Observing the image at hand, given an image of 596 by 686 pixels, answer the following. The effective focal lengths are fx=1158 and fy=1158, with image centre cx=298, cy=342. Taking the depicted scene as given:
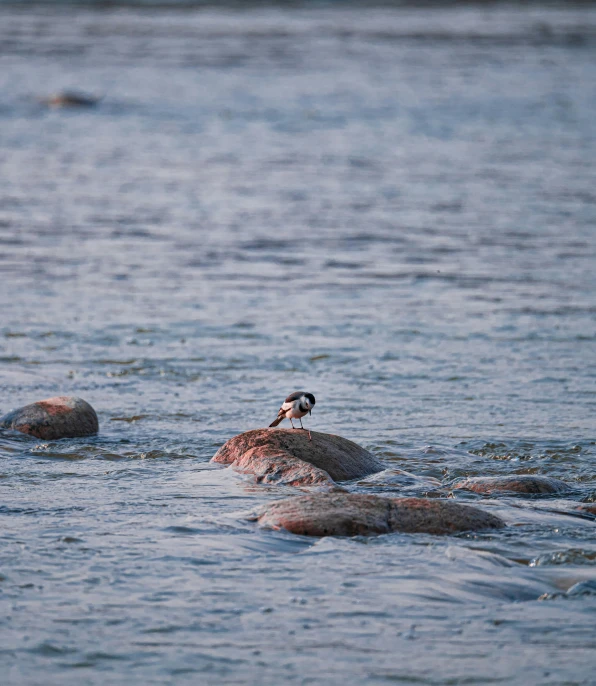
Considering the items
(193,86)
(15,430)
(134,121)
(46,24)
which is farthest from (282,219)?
(46,24)

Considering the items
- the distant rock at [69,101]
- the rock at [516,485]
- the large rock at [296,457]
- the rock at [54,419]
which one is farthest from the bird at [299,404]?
the distant rock at [69,101]

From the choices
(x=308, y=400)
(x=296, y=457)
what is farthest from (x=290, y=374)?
(x=308, y=400)

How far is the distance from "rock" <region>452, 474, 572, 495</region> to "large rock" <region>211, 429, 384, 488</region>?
3.46ft

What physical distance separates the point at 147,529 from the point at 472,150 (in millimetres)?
26865

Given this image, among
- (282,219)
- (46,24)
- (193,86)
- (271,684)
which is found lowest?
(271,684)

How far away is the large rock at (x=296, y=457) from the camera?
36.2ft

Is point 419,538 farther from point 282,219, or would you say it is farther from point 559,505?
point 282,219

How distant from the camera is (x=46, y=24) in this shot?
284 ft

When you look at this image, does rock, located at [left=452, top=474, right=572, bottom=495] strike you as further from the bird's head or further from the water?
the bird's head

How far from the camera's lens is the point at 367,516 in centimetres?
962

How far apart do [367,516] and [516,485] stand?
188cm

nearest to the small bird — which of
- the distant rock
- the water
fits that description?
the water

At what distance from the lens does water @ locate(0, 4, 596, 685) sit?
786 cm

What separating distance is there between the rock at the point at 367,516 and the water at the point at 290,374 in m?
0.18
